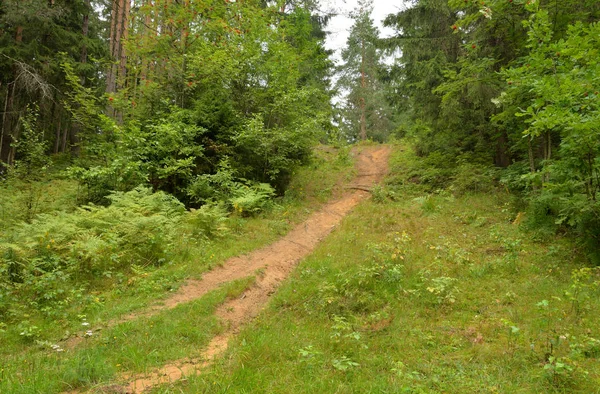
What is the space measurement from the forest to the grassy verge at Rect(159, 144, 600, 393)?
4cm

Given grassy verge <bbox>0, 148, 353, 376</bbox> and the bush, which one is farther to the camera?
the bush

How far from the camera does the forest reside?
4547 mm

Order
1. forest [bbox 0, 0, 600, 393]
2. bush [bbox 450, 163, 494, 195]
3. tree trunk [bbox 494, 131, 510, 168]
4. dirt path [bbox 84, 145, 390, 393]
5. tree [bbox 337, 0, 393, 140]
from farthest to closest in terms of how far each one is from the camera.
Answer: tree [bbox 337, 0, 393, 140] < tree trunk [bbox 494, 131, 510, 168] < bush [bbox 450, 163, 494, 195] < forest [bbox 0, 0, 600, 393] < dirt path [bbox 84, 145, 390, 393]

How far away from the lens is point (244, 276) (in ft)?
25.2

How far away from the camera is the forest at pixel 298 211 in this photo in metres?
4.55

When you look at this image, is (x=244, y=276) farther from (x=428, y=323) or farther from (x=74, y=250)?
(x=428, y=323)

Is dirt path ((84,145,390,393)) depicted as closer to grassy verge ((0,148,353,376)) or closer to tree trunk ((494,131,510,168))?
grassy verge ((0,148,353,376))

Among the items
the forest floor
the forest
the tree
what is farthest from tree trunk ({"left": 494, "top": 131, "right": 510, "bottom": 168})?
the tree

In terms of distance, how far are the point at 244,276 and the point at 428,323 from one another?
3.97 meters

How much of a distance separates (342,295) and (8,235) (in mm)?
7250

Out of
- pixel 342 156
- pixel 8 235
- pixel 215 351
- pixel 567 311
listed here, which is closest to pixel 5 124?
pixel 8 235

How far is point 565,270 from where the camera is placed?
6.45 meters

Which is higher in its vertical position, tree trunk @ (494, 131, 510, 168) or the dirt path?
tree trunk @ (494, 131, 510, 168)

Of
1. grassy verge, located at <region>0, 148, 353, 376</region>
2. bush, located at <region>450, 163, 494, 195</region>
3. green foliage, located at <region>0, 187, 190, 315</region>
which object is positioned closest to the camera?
grassy verge, located at <region>0, 148, 353, 376</region>
